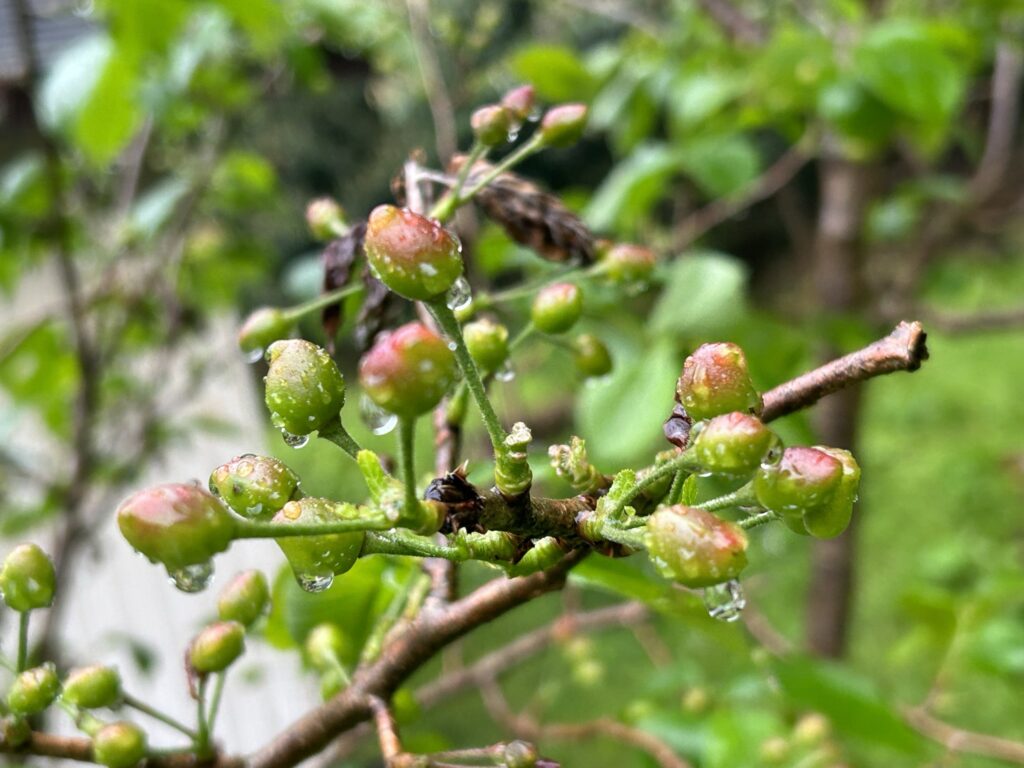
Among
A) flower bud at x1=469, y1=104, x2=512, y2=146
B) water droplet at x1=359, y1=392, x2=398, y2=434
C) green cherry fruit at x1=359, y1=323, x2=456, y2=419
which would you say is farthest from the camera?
flower bud at x1=469, y1=104, x2=512, y2=146

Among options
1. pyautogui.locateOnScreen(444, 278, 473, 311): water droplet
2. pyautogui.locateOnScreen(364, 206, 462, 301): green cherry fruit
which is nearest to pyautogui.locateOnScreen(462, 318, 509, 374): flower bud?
pyautogui.locateOnScreen(444, 278, 473, 311): water droplet

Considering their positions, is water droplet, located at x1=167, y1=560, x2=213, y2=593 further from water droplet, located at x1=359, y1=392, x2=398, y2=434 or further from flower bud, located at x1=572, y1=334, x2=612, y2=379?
flower bud, located at x1=572, y1=334, x2=612, y2=379

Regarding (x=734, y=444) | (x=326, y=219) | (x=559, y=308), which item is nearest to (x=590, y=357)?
(x=559, y=308)

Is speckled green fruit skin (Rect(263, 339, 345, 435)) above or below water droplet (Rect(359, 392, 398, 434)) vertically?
above

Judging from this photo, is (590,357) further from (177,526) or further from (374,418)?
(177,526)

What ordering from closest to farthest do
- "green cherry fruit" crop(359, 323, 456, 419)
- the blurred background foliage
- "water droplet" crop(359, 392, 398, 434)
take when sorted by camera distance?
"green cherry fruit" crop(359, 323, 456, 419), "water droplet" crop(359, 392, 398, 434), the blurred background foliage

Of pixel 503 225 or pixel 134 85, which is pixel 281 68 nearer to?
pixel 134 85

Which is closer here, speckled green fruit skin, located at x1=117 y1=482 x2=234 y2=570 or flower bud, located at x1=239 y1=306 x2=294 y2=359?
speckled green fruit skin, located at x1=117 y1=482 x2=234 y2=570
